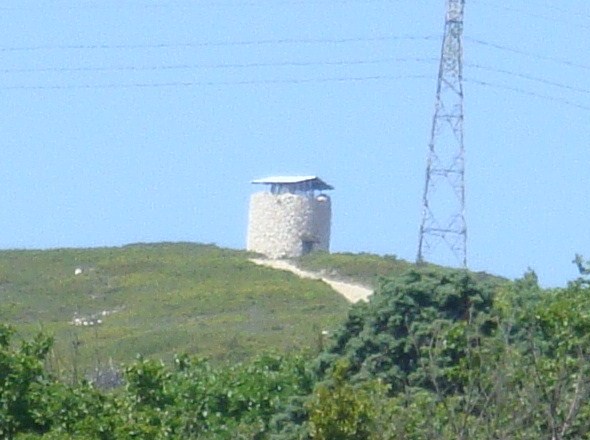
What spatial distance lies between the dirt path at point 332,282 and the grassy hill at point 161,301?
0.54 metres

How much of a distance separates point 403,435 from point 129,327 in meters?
39.1

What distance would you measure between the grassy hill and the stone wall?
1.09 metres

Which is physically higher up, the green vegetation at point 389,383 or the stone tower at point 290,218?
the stone tower at point 290,218

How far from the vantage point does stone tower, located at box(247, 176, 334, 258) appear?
223 feet

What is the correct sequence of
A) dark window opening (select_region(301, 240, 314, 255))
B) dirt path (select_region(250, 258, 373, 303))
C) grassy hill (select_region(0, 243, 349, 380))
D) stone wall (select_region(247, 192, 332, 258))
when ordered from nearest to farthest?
grassy hill (select_region(0, 243, 349, 380))
dirt path (select_region(250, 258, 373, 303))
stone wall (select_region(247, 192, 332, 258))
dark window opening (select_region(301, 240, 314, 255))

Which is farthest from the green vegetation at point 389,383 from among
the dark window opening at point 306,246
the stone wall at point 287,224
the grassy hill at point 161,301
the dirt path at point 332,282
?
the dark window opening at point 306,246

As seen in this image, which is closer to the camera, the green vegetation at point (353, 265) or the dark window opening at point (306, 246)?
the green vegetation at point (353, 265)

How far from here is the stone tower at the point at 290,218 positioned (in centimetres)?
6800

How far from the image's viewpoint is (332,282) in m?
63.0

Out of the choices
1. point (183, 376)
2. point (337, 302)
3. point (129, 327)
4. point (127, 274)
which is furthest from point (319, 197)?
point (183, 376)

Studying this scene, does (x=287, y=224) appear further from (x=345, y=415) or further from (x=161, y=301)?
(x=345, y=415)

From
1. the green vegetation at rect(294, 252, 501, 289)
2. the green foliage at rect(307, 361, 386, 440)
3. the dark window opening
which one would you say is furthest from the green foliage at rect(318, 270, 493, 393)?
the dark window opening

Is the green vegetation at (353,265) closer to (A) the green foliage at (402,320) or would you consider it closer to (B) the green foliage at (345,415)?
(A) the green foliage at (402,320)

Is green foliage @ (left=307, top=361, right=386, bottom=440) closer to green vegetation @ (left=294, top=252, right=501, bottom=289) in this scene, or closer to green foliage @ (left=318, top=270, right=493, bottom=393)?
green foliage @ (left=318, top=270, right=493, bottom=393)
